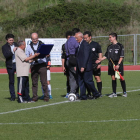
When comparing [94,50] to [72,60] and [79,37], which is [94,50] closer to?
[72,60]

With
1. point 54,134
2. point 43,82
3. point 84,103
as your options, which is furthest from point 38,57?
point 54,134

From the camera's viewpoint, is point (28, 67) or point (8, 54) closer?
point (28, 67)

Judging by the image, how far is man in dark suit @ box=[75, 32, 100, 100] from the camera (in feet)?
39.4

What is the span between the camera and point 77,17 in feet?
134

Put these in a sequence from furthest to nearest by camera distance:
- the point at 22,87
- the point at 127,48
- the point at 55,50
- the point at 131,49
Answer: the point at 127,48 < the point at 131,49 < the point at 55,50 < the point at 22,87

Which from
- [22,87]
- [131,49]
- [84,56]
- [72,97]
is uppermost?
[84,56]

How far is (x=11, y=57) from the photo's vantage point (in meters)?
13.0

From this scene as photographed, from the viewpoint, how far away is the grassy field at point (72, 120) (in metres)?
7.72

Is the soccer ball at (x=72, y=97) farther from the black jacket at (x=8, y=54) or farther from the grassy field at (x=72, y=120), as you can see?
the black jacket at (x=8, y=54)

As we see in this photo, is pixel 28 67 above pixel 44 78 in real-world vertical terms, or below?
above

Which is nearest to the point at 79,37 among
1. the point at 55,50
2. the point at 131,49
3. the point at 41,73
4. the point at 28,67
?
the point at 41,73

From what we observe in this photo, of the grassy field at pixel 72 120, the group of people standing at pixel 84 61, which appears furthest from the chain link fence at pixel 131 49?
the grassy field at pixel 72 120

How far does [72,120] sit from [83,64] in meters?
3.20

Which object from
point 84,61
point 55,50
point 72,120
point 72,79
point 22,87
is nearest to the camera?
point 72,120
